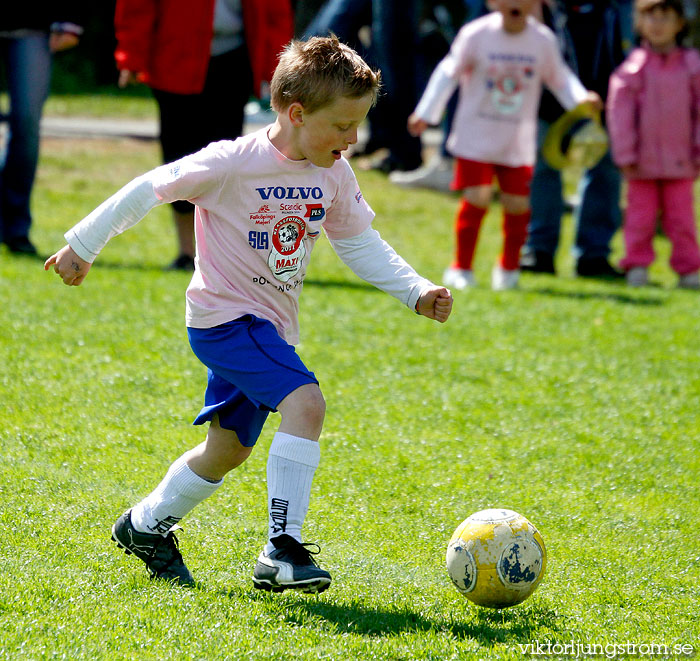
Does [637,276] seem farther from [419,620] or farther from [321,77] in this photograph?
[419,620]

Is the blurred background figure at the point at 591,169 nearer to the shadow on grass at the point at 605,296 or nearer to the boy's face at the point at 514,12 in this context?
the shadow on grass at the point at 605,296

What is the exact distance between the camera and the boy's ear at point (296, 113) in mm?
3199

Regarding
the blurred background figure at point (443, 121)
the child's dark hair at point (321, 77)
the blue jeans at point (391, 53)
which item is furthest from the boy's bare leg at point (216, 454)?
the blue jeans at point (391, 53)

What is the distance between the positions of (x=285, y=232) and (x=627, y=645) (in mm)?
1471

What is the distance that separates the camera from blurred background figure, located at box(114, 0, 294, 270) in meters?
6.59

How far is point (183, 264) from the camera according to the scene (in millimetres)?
7184

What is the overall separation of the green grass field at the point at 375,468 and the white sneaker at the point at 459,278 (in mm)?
117

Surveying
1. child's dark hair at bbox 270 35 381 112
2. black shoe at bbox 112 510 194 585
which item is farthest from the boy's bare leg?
child's dark hair at bbox 270 35 381 112

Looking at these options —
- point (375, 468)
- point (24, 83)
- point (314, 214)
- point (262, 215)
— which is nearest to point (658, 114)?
point (24, 83)

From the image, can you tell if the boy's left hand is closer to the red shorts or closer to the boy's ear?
the boy's ear

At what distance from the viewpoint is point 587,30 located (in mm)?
8258

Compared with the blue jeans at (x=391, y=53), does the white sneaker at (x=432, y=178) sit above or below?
below

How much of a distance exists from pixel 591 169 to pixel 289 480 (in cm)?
590

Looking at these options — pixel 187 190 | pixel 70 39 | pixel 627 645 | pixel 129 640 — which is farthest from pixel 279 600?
pixel 70 39
